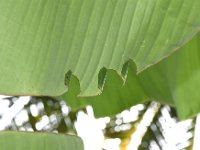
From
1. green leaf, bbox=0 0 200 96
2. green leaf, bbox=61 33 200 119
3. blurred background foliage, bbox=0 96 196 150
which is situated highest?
green leaf, bbox=0 0 200 96

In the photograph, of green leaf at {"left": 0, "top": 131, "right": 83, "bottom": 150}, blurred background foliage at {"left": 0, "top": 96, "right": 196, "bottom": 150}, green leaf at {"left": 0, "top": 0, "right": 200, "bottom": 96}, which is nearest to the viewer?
green leaf at {"left": 0, "top": 0, "right": 200, "bottom": 96}

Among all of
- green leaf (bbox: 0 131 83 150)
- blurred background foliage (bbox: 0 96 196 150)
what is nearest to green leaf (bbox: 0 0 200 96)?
green leaf (bbox: 0 131 83 150)

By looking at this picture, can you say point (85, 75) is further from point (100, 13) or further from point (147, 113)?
point (147, 113)

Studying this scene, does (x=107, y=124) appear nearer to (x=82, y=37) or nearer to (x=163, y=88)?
(x=163, y=88)

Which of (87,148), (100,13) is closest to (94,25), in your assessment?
(100,13)

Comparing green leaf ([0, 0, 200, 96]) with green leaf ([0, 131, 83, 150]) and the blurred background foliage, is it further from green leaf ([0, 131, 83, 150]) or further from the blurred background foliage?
the blurred background foliage

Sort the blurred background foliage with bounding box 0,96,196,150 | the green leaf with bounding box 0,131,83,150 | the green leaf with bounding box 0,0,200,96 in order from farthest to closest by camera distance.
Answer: the blurred background foliage with bounding box 0,96,196,150
the green leaf with bounding box 0,131,83,150
the green leaf with bounding box 0,0,200,96
